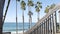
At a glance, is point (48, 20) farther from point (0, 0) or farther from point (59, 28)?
point (0, 0)

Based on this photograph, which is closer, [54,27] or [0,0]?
[0,0]

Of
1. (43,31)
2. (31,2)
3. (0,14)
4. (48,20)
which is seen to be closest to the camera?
(0,14)

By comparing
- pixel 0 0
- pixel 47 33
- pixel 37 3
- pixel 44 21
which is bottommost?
pixel 47 33

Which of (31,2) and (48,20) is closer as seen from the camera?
(48,20)

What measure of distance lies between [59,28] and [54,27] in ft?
1.33

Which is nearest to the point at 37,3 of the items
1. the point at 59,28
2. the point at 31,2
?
the point at 31,2

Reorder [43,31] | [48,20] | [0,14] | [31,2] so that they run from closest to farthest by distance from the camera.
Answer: [0,14], [48,20], [43,31], [31,2]

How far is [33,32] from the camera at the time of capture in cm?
478

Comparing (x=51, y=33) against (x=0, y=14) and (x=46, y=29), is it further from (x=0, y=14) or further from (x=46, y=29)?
(x=0, y=14)

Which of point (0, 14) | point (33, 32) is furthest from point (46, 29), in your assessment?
point (0, 14)

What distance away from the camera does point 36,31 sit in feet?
15.5

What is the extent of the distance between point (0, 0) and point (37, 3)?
3666 centimetres

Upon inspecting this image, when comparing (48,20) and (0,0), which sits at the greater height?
(0,0)

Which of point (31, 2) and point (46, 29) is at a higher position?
point (31, 2)
